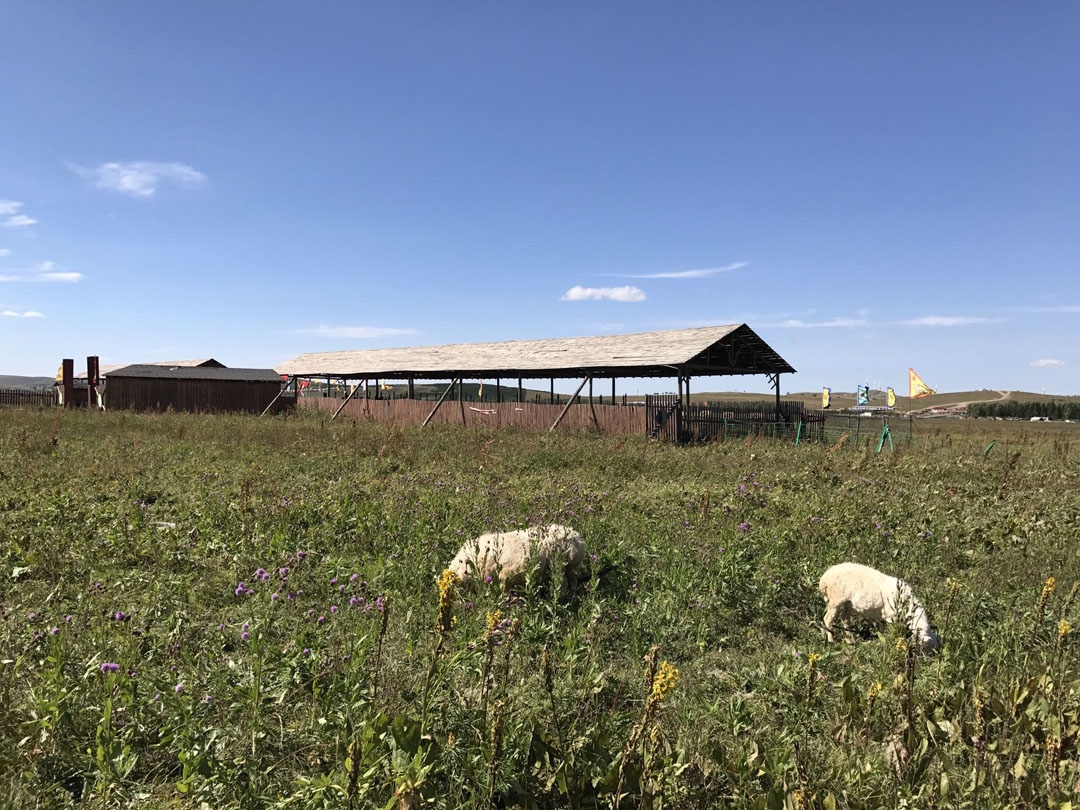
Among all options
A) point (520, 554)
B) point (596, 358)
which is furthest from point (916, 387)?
point (520, 554)

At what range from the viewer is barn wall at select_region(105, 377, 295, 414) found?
3394 cm

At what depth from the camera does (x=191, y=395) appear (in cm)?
3562

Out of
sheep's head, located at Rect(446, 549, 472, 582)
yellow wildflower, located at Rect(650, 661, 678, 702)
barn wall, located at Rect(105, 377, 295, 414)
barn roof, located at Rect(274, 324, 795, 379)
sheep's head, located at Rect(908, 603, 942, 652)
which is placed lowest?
sheep's head, located at Rect(908, 603, 942, 652)

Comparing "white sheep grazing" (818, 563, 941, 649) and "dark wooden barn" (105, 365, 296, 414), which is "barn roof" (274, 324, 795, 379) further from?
"white sheep grazing" (818, 563, 941, 649)

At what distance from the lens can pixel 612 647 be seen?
464 cm

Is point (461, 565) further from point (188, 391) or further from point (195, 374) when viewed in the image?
point (195, 374)

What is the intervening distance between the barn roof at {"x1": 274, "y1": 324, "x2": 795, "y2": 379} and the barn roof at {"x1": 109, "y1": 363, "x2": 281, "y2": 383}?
6705 millimetres

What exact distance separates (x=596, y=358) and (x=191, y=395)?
24.2 metres

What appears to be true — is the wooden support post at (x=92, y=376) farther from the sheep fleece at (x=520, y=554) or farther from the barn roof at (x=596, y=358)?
the sheep fleece at (x=520, y=554)

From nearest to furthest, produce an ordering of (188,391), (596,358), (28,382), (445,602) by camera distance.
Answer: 1. (445,602)
2. (596,358)
3. (188,391)
4. (28,382)

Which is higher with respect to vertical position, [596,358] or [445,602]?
[596,358]

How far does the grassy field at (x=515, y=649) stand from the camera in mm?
2623

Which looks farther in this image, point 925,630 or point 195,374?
point 195,374

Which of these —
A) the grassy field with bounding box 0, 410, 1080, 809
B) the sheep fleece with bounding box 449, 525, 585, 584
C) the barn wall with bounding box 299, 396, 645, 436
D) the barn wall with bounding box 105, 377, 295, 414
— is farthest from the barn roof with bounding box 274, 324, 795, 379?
the sheep fleece with bounding box 449, 525, 585, 584
